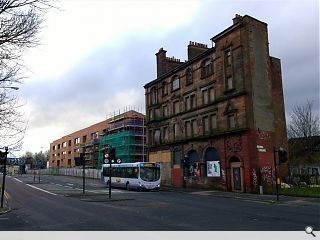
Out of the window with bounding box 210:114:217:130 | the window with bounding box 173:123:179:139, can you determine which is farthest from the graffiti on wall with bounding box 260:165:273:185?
the window with bounding box 173:123:179:139

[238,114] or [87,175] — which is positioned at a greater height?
[238,114]

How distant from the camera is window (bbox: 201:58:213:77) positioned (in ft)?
131

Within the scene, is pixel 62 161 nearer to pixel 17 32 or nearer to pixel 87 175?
pixel 87 175

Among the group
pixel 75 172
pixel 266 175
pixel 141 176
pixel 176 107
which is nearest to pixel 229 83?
pixel 266 175

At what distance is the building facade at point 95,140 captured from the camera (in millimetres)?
76312

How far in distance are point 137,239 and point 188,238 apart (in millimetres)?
1366

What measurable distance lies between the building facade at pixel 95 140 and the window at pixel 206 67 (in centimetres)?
2702

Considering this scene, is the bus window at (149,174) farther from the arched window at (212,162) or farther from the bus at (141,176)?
the arched window at (212,162)

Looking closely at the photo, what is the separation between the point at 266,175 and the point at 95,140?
62.9m

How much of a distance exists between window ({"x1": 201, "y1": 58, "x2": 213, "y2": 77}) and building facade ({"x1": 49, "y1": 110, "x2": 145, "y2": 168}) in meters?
27.0

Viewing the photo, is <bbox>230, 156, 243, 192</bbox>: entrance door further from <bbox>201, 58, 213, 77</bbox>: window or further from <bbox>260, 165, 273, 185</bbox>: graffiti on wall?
<bbox>201, 58, 213, 77</bbox>: window

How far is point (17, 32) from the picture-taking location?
14016 millimetres

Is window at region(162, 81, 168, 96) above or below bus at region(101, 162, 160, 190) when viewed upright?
above

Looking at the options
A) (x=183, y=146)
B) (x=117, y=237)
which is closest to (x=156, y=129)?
(x=183, y=146)
